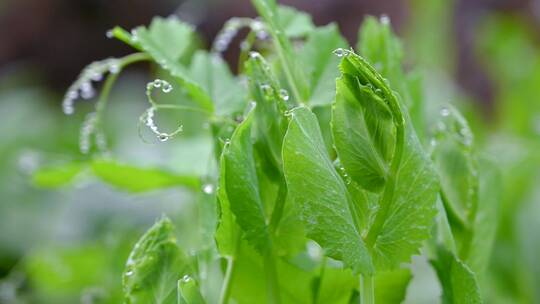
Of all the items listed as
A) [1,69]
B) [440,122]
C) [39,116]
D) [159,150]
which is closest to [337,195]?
[440,122]

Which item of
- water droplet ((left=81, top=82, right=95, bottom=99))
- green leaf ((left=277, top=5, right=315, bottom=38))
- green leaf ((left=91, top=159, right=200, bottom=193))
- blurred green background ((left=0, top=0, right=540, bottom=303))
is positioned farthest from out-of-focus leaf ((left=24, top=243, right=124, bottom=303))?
Result: green leaf ((left=277, top=5, right=315, bottom=38))

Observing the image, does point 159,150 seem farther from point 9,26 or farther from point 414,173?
point 9,26

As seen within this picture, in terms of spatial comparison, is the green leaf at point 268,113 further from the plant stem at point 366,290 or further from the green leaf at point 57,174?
the green leaf at point 57,174

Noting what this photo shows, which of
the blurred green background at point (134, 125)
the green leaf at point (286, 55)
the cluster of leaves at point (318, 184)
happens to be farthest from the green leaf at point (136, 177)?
the green leaf at point (286, 55)

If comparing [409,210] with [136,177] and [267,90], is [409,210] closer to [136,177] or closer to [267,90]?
[267,90]

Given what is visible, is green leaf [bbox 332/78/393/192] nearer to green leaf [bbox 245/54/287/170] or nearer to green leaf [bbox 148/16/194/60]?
green leaf [bbox 245/54/287/170]

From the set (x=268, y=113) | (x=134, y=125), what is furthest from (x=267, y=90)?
(x=134, y=125)

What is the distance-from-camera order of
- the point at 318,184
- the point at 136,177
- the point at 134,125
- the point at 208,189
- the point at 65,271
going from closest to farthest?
the point at 318,184
the point at 208,189
the point at 136,177
the point at 65,271
the point at 134,125

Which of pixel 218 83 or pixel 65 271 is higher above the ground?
pixel 218 83
